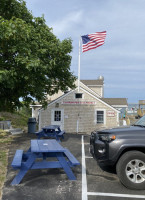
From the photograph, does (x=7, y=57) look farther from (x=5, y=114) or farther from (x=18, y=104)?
(x=5, y=114)

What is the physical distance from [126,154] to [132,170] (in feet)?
1.21

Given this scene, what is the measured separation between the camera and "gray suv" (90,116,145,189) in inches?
179

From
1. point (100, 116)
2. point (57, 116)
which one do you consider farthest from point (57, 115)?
point (100, 116)

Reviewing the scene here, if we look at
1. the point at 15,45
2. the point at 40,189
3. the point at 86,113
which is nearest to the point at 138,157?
the point at 40,189

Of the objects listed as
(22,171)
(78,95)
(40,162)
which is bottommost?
(22,171)

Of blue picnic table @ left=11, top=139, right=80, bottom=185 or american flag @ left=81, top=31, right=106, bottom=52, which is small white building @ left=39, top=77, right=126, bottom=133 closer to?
american flag @ left=81, top=31, right=106, bottom=52

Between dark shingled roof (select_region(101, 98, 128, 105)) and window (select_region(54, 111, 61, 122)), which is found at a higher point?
dark shingled roof (select_region(101, 98, 128, 105))

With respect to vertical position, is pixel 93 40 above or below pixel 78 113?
above

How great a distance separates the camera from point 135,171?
15.0 ft

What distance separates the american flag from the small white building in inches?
181

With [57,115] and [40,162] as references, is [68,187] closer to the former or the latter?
[40,162]

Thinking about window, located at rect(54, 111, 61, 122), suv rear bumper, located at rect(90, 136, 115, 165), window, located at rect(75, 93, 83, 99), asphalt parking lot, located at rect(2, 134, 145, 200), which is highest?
window, located at rect(75, 93, 83, 99)

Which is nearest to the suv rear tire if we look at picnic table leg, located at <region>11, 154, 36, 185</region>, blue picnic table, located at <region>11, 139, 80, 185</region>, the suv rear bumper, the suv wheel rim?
the suv wheel rim

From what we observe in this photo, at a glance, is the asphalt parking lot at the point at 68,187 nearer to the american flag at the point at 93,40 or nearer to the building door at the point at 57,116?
the american flag at the point at 93,40
